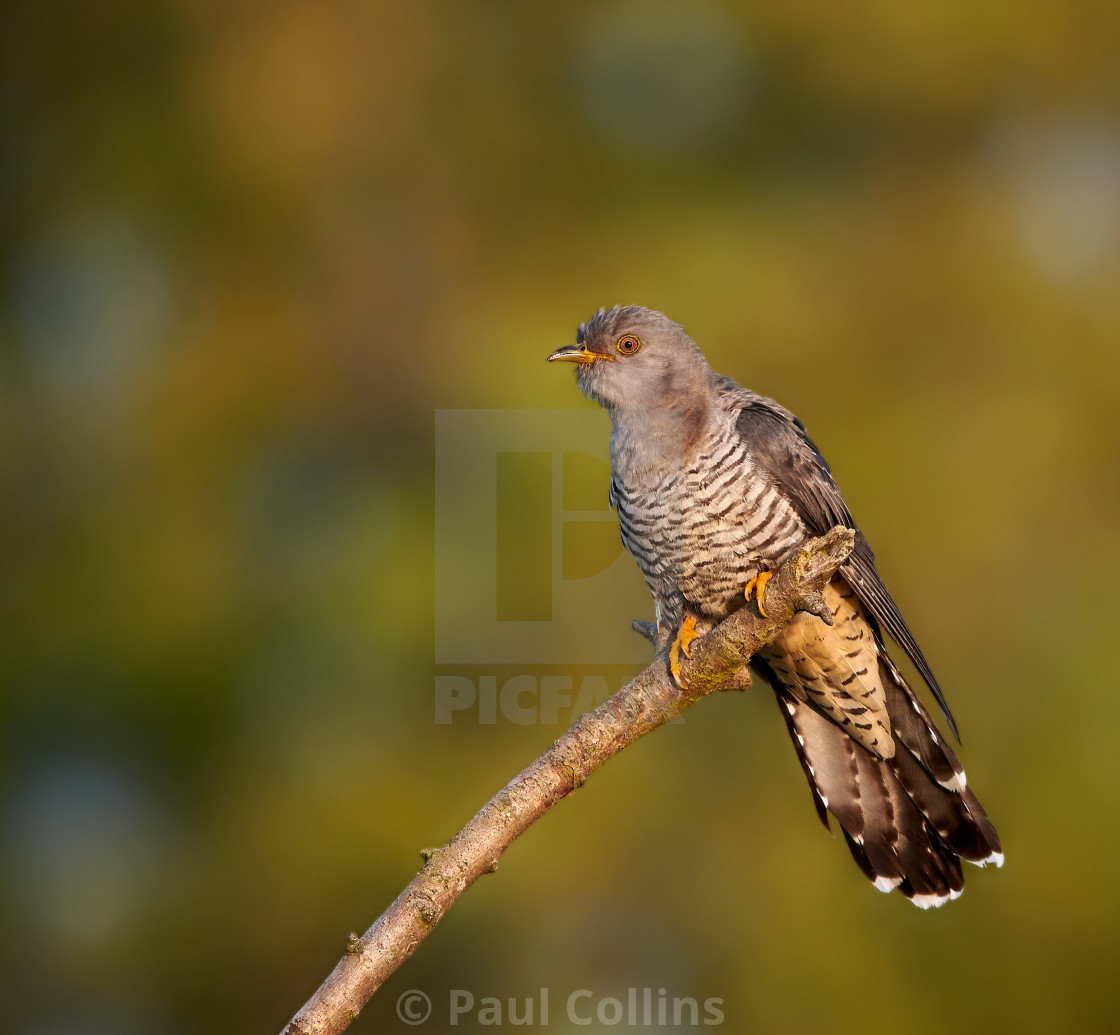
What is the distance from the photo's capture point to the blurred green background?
5.85 meters

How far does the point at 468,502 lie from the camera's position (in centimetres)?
627

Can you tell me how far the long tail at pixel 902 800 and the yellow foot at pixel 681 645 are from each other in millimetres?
394

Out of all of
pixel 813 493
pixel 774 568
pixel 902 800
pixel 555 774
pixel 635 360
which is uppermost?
pixel 635 360

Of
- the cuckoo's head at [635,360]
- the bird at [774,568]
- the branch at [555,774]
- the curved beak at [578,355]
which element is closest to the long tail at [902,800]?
the bird at [774,568]

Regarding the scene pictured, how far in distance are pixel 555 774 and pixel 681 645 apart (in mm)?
728

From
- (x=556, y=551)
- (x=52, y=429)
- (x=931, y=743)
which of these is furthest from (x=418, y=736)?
(x=931, y=743)

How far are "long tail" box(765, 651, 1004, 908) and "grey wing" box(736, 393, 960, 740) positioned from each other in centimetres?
21

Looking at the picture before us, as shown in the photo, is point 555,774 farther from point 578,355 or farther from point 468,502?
point 468,502

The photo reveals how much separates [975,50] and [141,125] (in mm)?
5839

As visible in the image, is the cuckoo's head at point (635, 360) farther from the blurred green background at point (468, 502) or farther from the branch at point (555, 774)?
the blurred green background at point (468, 502)

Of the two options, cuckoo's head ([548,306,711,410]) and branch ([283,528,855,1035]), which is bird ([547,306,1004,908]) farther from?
branch ([283,528,855,1035])

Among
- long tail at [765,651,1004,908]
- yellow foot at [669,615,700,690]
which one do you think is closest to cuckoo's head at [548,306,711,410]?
yellow foot at [669,615,700,690]

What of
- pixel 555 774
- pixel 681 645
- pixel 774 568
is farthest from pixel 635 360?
pixel 555 774

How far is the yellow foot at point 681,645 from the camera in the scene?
2570 millimetres
